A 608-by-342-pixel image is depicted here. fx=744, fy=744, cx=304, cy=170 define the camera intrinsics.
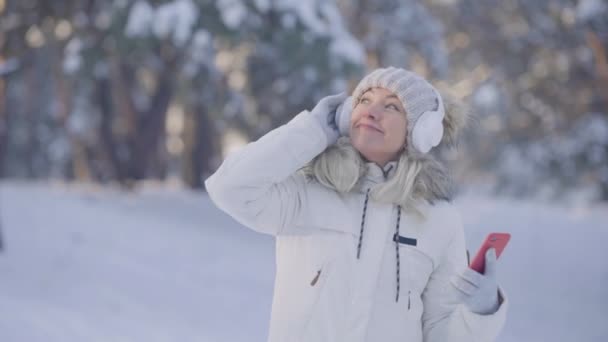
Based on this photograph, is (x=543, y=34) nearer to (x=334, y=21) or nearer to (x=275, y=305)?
(x=334, y=21)

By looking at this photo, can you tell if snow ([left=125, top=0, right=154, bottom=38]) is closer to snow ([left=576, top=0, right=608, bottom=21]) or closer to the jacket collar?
the jacket collar

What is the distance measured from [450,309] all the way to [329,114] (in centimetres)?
76

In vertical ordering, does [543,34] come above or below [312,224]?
above

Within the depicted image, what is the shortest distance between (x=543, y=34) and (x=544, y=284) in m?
7.60

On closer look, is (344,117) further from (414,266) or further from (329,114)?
(414,266)

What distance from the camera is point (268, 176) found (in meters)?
2.27

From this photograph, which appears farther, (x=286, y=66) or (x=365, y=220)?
(x=286, y=66)

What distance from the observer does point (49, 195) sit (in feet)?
40.7

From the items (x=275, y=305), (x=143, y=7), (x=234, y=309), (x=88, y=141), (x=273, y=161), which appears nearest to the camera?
(x=273, y=161)

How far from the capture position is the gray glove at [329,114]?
2.43 meters

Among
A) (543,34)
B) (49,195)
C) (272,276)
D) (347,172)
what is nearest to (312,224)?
(347,172)

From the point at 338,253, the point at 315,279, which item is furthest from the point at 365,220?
the point at 315,279

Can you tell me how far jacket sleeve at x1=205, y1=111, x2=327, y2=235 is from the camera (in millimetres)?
2264

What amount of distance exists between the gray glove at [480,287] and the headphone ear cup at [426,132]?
398 millimetres
